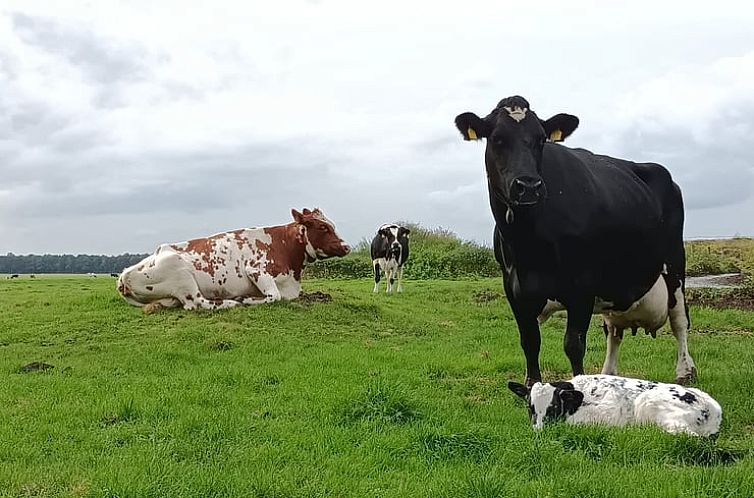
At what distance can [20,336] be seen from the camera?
1134 centimetres

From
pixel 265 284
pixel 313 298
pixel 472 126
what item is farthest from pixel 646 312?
pixel 265 284

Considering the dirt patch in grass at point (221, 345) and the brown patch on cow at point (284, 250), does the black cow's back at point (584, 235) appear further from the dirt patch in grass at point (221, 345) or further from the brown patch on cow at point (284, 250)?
the brown patch on cow at point (284, 250)

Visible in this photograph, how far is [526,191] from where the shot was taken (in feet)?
20.7

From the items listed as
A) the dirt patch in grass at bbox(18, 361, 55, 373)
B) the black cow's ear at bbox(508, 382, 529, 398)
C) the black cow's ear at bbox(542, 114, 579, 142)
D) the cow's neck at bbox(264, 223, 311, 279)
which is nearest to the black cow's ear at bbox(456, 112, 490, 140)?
the black cow's ear at bbox(542, 114, 579, 142)

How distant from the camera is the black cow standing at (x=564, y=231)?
675cm

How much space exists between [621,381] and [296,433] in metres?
2.64


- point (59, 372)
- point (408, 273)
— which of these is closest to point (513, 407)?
point (59, 372)

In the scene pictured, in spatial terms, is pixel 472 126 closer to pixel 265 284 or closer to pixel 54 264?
pixel 265 284

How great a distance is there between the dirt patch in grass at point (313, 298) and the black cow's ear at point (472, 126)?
7.36m

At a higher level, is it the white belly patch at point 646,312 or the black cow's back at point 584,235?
the black cow's back at point 584,235

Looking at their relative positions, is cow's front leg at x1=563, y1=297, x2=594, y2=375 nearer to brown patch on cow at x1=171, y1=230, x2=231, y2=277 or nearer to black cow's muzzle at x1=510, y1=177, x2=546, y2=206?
black cow's muzzle at x1=510, y1=177, x2=546, y2=206

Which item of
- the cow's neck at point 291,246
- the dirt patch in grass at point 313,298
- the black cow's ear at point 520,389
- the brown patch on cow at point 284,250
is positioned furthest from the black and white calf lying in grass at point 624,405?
the cow's neck at point 291,246

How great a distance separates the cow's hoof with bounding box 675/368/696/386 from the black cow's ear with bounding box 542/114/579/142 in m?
2.86

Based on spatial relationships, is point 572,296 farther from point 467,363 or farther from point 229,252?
point 229,252
